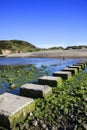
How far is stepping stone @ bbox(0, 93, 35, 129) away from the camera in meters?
5.31

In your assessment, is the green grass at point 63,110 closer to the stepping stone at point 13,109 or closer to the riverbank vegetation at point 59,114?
the riverbank vegetation at point 59,114

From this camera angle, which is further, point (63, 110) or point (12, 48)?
point (12, 48)

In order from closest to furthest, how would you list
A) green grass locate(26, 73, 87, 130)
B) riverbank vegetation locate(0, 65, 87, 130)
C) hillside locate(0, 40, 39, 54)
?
riverbank vegetation locate(0, 65, 87, 130) < green grass locate(26, 73, 87, 130) < hillside locate(0, 40, 39, 54)

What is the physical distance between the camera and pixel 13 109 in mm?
5613

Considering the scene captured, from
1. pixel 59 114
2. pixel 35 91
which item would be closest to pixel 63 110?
pixel 59 114

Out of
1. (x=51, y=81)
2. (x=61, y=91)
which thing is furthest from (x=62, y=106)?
(x=51, y=81)

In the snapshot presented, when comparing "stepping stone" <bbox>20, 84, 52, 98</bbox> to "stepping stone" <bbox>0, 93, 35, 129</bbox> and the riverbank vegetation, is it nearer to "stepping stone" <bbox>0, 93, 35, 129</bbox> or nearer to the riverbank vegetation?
the riverbank vegetation

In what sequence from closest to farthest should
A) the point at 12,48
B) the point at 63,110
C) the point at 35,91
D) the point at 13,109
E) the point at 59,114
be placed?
the point at 13,109
the point at 59,114
the point at 63,110
the point at 35,91
the point at 12,48

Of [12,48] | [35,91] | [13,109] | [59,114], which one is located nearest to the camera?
[13,109]

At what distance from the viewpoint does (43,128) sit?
5324 mm

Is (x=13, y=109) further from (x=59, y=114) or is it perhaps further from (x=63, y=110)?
(x=63, y=110)

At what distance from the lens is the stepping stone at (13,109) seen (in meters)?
5.31

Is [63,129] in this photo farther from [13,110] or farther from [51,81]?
[51,81]

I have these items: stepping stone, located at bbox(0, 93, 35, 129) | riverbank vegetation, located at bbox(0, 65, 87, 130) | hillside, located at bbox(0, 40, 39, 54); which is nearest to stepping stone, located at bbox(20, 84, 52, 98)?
riverbank vegetation, located at bbox(0, 65, 87, 130)
